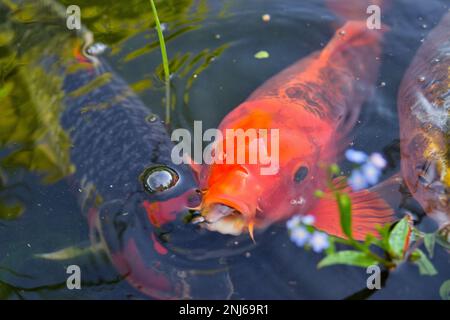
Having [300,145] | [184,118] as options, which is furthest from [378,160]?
[184,118]

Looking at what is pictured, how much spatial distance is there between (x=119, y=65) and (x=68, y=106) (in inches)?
23.4

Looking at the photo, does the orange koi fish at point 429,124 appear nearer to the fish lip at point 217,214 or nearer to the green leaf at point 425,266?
the green leaf at point 425,266

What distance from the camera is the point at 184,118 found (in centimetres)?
340

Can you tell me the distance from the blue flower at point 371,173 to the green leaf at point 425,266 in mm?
485

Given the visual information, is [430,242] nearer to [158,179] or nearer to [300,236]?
[300,236]

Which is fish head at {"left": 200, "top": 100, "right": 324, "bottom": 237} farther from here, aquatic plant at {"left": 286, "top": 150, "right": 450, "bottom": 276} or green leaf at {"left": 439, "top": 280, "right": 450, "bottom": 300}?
green leaf at {"left": 439, "top": 280, "right": 450, "bottom": 300}

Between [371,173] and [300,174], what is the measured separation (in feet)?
1.21

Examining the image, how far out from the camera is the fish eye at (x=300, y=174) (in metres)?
2.85

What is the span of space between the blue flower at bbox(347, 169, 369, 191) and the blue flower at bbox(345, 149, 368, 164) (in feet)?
0.20

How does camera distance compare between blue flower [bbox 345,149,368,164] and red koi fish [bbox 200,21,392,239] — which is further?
blue flower [bbox 345,149,368,164]

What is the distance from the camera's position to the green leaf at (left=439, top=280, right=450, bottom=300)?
2572 millimetres

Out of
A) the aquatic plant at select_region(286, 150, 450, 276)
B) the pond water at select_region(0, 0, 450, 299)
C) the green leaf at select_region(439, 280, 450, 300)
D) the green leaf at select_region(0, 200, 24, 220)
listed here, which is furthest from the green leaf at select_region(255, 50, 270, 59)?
the green leaf at select_region(439, 280, 450, 300)

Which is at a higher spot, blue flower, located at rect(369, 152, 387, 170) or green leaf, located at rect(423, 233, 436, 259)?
blue flower, located at rect(369, 152, 387, 170)
